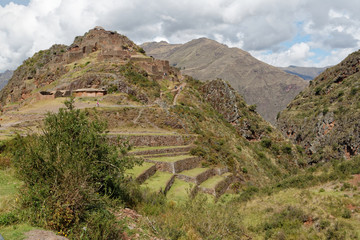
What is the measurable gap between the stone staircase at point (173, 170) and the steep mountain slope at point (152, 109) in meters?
0.12

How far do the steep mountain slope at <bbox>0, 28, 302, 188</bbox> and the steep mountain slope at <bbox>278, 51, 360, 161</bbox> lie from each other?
9698 millimetres

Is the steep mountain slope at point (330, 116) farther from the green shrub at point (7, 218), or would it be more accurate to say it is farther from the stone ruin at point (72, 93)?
the green shrub at point (7, 218)

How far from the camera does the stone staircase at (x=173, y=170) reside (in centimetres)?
1497

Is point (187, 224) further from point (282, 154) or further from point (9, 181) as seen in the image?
point (282, 154)

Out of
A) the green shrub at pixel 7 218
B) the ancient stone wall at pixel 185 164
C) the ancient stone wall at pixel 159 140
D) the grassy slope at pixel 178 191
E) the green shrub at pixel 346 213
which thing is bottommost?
the green shrub at pixel 346 213

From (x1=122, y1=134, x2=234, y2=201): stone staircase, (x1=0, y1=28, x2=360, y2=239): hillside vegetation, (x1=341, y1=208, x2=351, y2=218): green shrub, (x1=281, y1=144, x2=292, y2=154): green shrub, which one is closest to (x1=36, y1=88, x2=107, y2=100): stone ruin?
(x1=0, y1=28, x2=360, y2=239): hillside vegetation

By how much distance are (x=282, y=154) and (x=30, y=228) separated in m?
38.3

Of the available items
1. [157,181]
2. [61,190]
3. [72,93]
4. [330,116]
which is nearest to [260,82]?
[330,116]

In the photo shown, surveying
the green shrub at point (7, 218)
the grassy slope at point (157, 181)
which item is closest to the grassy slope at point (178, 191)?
the grassy slope at point (157, 181)

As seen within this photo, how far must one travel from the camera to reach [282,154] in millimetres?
37969

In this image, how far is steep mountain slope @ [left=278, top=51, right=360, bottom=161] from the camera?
1645 inches

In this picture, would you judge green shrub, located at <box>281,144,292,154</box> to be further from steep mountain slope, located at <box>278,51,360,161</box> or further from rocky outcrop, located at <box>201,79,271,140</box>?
steep mountain slope, located at <box>278,51,360,161</box>

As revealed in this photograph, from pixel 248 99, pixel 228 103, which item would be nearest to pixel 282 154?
pixel 228 103

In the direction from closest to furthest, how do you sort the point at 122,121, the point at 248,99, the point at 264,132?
the point at 122,121 → the point at 264,132 → the point at 248,99
